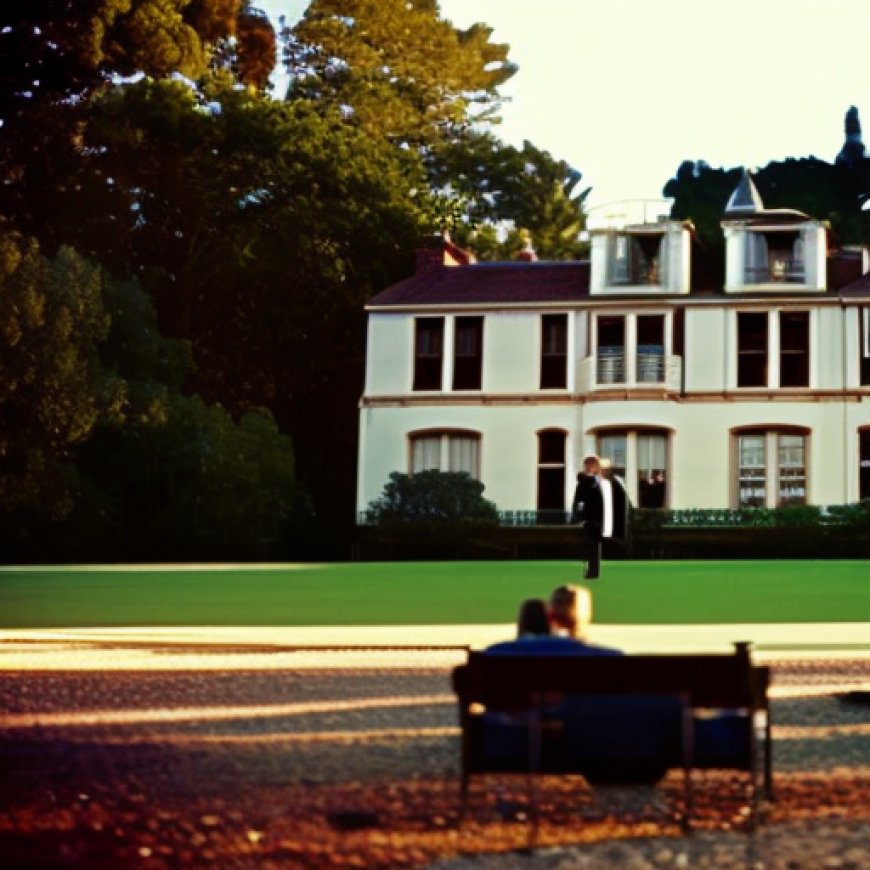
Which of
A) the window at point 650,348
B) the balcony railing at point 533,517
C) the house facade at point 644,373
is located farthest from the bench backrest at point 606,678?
the window at point 650,348

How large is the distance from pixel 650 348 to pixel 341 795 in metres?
42.6

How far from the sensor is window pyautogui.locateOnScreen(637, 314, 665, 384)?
4978 centimetres

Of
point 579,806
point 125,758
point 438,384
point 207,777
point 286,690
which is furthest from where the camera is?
point 438,384

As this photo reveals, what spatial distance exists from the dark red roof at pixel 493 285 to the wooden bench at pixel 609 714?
43.4 meters

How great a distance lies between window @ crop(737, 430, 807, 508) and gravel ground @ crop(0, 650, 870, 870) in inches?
1431

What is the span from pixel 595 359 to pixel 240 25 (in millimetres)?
19270

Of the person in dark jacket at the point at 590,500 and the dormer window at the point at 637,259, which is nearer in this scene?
the person in dark jacket at the point at 590,500

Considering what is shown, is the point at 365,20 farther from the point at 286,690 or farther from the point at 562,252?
the point at 286,690

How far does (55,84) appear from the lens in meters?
47.6

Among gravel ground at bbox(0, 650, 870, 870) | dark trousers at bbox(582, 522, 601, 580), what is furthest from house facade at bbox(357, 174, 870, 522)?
gravel ground at bbox(0, 650, 870, 870)

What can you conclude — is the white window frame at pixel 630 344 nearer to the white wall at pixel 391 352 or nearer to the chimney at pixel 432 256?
the chimney at pixel 432 256

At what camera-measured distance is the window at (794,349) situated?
49.3 metres

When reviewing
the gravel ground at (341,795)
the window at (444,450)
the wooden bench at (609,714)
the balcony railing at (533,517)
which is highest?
the window at (444,450)

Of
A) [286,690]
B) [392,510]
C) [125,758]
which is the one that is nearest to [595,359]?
[392,510]
